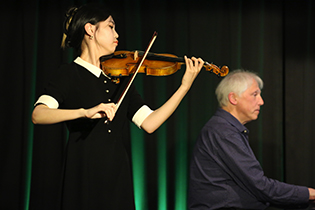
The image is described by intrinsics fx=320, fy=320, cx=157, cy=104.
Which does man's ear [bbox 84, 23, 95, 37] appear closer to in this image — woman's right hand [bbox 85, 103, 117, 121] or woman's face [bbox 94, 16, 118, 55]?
woman's face [bbox 94, 16, 118, 55]

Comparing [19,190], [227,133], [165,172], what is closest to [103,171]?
[227,133]

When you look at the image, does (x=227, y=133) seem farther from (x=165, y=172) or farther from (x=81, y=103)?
(x=165, y=172)

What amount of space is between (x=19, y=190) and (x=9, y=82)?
994 millimetres

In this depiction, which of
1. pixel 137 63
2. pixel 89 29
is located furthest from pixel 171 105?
pixel 89 29

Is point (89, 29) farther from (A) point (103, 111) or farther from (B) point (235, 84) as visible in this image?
(B) point (235, 84)

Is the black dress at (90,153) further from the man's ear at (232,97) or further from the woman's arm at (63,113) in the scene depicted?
the man's ear at (232,97)

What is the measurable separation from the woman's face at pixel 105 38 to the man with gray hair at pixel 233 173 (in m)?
0.79

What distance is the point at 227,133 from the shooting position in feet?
5.85

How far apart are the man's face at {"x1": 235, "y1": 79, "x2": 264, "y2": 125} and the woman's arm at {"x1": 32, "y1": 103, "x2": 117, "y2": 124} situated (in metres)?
1.12

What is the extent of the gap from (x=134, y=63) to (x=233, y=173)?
2.70 feet

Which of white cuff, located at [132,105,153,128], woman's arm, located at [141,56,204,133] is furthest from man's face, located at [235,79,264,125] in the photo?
white cuff, located at [132,105,153,128]

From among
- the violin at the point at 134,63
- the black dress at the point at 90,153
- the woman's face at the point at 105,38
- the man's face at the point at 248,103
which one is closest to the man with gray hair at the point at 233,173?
the man's face at the point at 248,103

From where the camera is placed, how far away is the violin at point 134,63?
4.55 ft

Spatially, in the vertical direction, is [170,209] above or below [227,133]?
below
